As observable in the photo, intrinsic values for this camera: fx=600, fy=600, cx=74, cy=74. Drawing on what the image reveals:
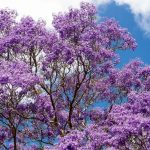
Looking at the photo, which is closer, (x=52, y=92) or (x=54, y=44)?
(x=54, y=44)

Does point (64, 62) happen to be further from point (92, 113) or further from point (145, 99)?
point (145, 99)

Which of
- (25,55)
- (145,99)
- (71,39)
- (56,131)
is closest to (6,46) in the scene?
(25,55)

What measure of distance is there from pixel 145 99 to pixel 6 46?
1190 centimetres

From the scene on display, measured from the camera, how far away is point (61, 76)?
4284cm

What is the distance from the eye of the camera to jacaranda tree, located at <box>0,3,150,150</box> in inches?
1558

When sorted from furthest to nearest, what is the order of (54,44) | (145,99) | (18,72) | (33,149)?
(33,149)
(54,44)
(18,72)
(145,99)

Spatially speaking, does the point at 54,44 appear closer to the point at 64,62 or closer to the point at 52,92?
the point at 64,62

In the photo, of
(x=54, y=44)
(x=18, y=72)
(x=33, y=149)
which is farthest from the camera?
(x=33, y=149)

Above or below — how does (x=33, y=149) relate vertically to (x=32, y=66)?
below

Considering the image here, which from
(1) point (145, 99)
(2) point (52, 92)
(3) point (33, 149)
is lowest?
(1) point (145, 99)

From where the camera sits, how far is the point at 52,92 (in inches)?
1729

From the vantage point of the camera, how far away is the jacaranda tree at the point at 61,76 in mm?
39562

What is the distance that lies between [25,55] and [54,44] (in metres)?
2.73

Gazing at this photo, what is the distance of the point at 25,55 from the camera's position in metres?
42.6
